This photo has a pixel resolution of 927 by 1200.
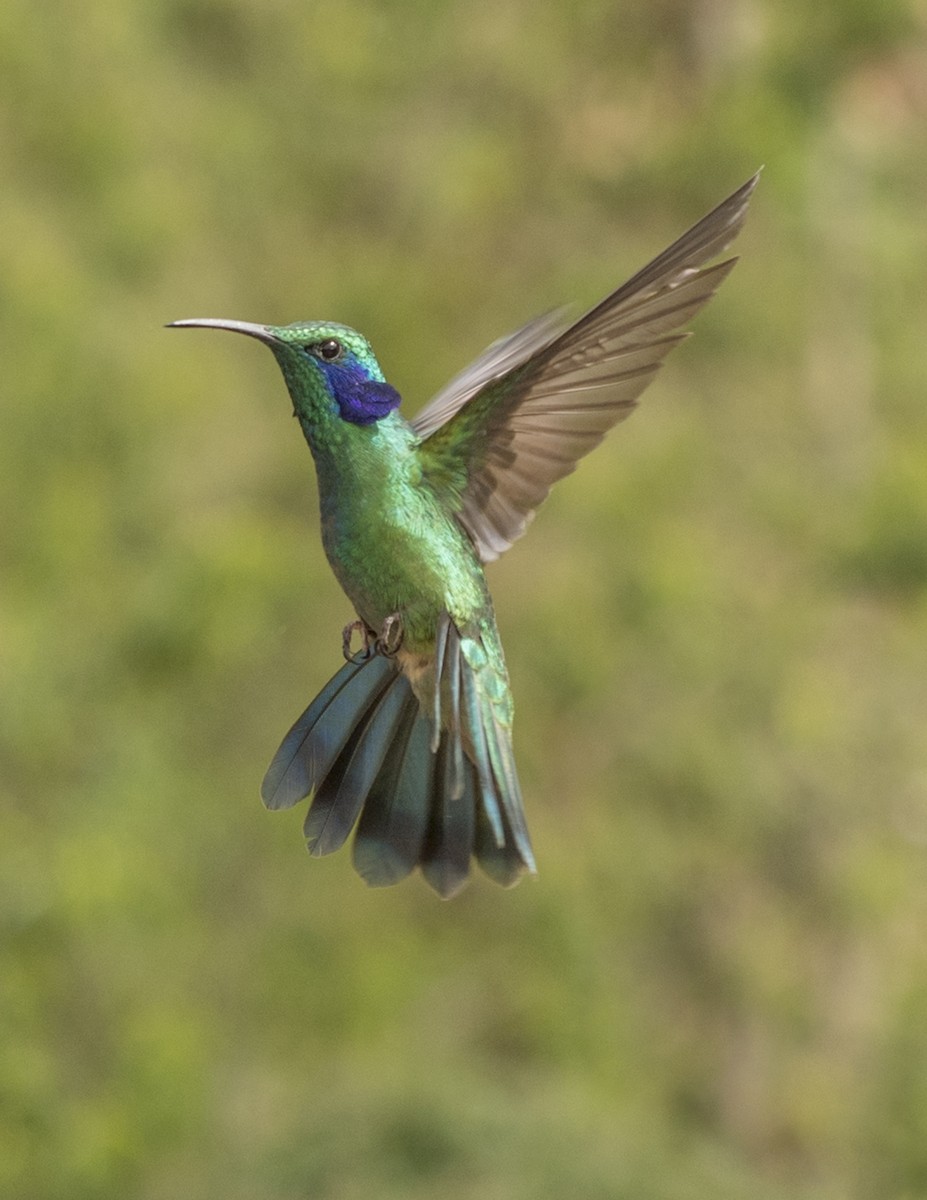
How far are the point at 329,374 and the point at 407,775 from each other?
0.25 metres

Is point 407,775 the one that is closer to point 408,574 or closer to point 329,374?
point 408,574

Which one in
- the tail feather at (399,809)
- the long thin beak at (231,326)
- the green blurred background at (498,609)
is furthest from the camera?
the green blurred background at (498,609)

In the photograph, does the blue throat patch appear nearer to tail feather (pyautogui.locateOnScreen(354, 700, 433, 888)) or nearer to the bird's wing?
the bird's wing

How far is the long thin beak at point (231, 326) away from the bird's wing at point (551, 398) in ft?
0.46

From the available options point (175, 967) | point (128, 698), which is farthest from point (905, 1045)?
point (128, 698)

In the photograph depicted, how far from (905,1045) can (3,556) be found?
6.65 feet

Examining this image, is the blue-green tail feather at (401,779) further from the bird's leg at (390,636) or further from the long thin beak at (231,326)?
the long thin beak at (231,326)


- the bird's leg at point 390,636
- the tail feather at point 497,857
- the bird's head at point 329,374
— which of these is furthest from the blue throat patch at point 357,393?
the tail feather at point 497,857

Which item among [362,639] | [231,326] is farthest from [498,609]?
[231,326]

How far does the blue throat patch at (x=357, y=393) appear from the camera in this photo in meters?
0.99

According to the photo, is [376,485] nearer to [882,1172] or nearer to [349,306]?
[349,306]

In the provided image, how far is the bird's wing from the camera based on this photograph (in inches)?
35.6

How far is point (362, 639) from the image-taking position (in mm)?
1131

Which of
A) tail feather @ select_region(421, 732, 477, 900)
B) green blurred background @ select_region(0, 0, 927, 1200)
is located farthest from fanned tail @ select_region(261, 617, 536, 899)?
green blurred background @ select_region(0, 0, 927, 1200)
